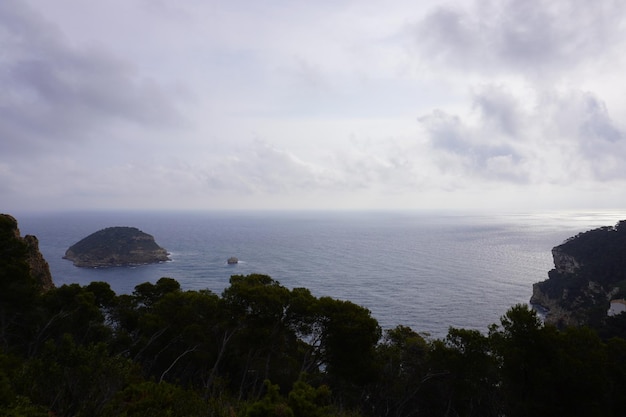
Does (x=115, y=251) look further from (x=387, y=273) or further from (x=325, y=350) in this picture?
(x=325, y=350)

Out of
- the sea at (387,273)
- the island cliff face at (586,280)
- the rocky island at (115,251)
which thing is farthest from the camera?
the rocky island at (115,251)

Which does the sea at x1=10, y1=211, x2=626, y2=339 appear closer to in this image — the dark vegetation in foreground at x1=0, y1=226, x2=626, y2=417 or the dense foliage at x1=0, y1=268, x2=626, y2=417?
the dense foliage at x1=0, y1=268, x2=626, y2=417

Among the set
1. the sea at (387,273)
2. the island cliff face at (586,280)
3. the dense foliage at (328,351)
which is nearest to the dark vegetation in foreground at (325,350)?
the dense foliage at (328,351)

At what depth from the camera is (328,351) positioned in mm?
18828

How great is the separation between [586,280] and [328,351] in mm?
64850

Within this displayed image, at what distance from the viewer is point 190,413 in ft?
33.2

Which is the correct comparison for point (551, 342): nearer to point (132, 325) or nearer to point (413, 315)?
point (132, 325)

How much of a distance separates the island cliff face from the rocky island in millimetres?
106063

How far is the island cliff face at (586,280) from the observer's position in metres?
53.3

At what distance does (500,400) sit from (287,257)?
323 ft

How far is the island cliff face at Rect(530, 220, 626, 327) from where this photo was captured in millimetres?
53328

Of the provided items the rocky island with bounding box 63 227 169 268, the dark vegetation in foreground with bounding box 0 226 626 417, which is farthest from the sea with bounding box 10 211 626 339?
the dark vegetation in foreground with bounding box 0 226 626 417

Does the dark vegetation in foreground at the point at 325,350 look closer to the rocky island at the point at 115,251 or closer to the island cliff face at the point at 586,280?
the island cliff face at the point at 586,280

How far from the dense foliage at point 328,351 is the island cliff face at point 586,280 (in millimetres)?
41775
